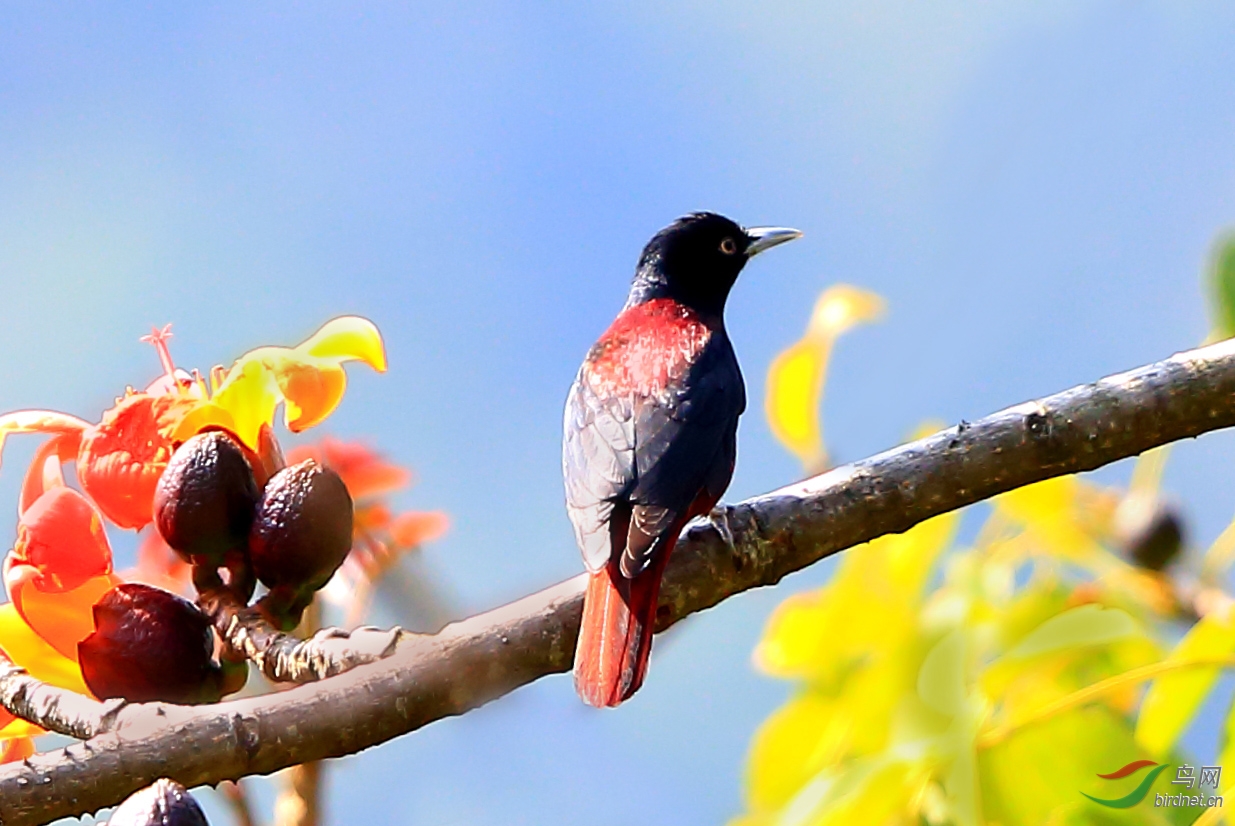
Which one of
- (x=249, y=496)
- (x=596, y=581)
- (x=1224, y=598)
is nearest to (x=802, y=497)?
(x=596, y=581)

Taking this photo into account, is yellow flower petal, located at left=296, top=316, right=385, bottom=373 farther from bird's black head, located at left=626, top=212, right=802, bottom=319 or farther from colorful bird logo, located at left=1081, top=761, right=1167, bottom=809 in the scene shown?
bird's black head, located at left=626, top=212, right=802, bottom=319

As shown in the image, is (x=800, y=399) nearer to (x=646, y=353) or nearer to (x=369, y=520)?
(x=646, y=353)

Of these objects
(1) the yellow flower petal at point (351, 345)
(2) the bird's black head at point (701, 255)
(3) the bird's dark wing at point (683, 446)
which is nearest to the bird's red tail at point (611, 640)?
(3) the bird's dark wing at point (683, 446)

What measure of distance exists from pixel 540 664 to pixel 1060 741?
860mm

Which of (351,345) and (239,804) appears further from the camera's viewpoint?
(351,345)

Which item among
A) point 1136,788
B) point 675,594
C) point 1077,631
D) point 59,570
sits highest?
point 59,570

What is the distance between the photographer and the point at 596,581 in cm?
186

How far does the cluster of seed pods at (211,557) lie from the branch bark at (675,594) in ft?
0.68

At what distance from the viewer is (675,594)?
6.83ft

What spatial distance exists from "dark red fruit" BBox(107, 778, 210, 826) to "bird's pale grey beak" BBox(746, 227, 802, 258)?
264cm

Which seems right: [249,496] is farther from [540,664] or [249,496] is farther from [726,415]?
[726,415]

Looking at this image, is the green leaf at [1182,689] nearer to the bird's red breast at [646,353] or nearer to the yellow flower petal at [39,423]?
the bird's red breast at [646,353]

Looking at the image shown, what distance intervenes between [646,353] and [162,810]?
1.64 meters

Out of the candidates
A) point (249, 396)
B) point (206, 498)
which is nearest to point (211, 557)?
point (206, 498)
